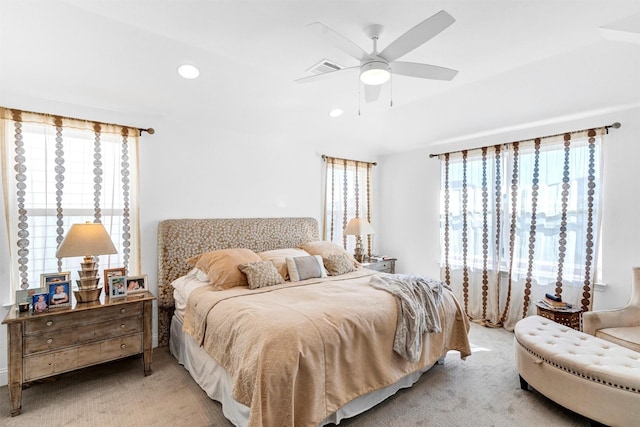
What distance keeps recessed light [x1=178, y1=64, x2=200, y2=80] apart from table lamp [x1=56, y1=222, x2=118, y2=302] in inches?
61.5

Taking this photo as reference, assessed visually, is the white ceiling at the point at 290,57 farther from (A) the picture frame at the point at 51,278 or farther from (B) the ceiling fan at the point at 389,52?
(A) the picture frame at the point at 51,278

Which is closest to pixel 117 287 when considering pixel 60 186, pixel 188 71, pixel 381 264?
pixel 60 186

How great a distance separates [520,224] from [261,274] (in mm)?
3264

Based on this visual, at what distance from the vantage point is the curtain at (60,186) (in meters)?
2.65

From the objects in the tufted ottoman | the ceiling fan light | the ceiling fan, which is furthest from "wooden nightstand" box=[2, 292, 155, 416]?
the tufted ottoman

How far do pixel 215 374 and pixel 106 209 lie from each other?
2.00 m

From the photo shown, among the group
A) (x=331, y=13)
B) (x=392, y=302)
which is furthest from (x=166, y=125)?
Result: (x=392, y=302)

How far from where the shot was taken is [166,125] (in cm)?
344

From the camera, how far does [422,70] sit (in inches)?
89.0

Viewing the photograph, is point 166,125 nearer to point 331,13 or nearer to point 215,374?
point 331,13

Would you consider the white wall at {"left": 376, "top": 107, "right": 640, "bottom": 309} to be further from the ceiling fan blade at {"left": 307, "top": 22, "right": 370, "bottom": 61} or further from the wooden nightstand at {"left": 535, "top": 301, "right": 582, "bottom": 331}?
the ceiling fan blade at {"left": 307, "top": 22, "right": 370, "bottom": 61}

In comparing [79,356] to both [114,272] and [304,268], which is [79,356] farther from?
[304,268]

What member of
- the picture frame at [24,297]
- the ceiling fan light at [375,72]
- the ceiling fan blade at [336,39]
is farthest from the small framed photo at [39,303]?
the ceiling fan light at [375,72]

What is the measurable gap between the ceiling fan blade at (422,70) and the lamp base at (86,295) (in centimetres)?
307
